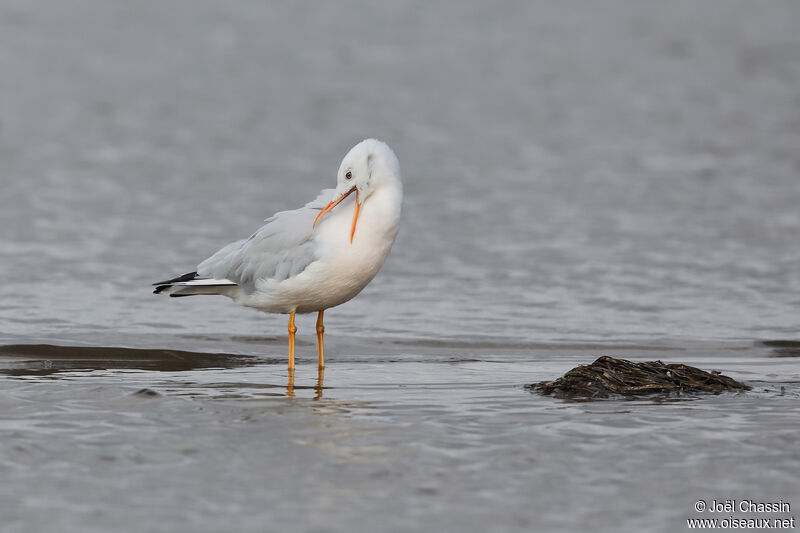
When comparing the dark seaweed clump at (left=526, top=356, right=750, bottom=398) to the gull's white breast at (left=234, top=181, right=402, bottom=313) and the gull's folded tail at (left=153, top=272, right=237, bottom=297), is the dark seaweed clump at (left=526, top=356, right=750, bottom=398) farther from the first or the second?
the gull's folded tail at (left=153, top=272, right=237, bottom=297)

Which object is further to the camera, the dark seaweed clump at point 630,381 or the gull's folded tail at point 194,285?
the gull's folded tail at point 194,285

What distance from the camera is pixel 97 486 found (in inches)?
205

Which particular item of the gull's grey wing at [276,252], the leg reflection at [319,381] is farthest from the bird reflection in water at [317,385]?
the gull's grey wing at [276,252]

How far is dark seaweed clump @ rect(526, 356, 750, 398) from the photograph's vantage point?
283 inches

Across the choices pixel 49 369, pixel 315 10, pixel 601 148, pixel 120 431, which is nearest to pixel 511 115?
pixel 601 148

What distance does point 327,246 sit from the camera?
25.8 feet

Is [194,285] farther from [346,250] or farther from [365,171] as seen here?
[365,171]

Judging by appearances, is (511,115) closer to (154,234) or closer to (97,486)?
(154,234)

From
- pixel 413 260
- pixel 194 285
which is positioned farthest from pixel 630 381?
pixel 413 260

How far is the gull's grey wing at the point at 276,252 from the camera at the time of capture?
809 centimetres

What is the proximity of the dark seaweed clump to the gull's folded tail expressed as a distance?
2387mm

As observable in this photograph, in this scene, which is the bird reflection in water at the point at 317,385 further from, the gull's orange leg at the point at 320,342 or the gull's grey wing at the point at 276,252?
the gull's grey wing at the point at 276,252

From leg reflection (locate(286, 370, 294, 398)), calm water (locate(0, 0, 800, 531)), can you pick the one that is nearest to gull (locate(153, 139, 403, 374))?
leg reflection (locate(286, 370, 294, 398))

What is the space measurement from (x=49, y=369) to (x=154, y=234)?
4788mm
